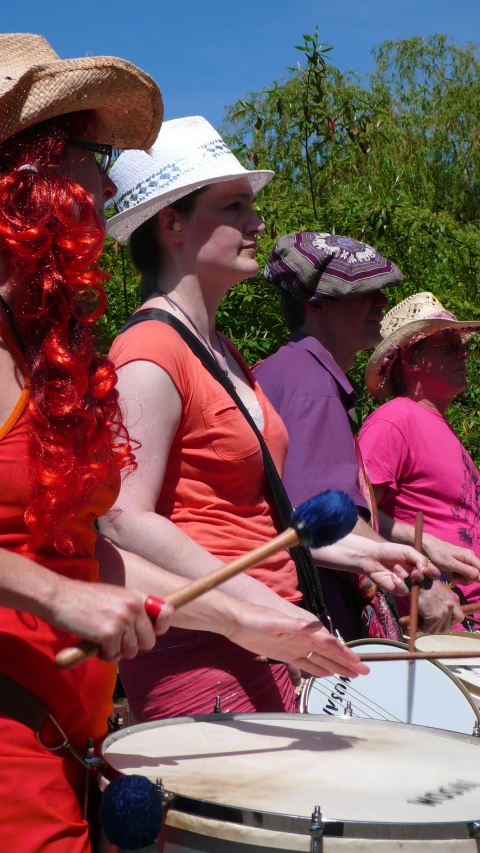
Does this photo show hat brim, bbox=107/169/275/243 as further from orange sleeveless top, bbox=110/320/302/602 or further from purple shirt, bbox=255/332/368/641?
purple shirt, bbox=255/332/368/641

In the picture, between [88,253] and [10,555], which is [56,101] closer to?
[88,253]

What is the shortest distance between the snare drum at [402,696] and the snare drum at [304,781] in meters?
0.35

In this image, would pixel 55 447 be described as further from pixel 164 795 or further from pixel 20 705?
pixel 164 795

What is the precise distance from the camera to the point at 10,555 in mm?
1513

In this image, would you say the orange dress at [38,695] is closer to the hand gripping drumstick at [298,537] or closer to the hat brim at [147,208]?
the hand gripping drumstick at [298,537]

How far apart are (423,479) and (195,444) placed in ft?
6.60

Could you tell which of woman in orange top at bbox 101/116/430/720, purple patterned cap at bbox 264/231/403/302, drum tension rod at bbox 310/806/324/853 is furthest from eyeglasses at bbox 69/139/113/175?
purple patterned cap at bbox 264/231/403/302

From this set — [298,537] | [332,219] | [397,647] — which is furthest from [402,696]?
[332,219]

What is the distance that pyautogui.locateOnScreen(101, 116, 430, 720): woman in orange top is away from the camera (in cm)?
222

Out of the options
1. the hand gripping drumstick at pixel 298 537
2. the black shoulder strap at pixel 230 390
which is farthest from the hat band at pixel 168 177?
the hand gripping drumstick at pixel 298 537

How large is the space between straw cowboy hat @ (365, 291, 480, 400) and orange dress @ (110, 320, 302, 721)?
243 cm

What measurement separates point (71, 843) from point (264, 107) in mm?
7282

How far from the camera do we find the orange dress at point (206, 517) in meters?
2.29

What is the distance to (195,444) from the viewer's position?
7.82ft
